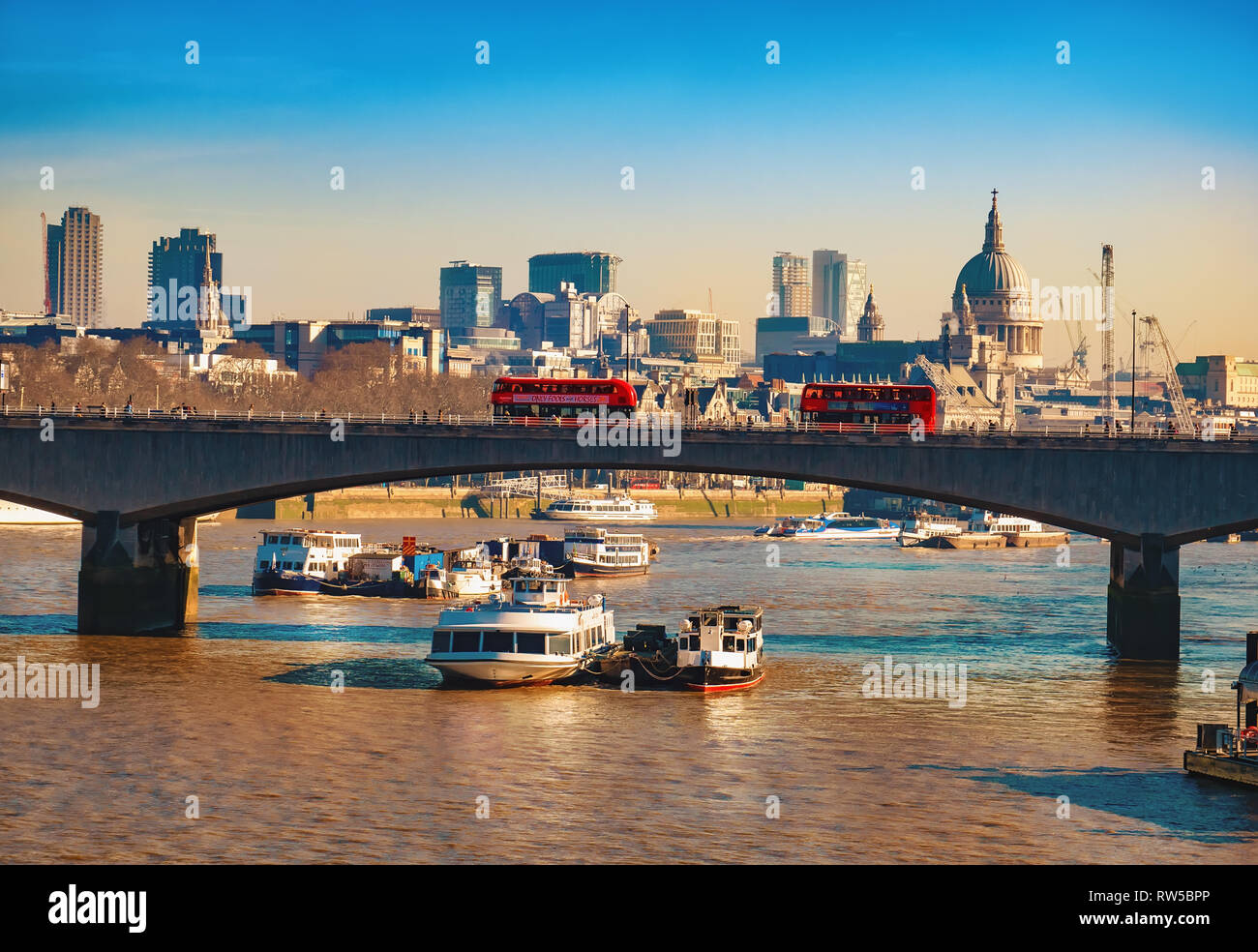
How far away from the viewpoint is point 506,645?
64938 millimetres

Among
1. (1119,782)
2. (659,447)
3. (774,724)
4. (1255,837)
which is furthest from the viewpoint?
(659,447)

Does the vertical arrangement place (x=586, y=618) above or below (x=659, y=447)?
below

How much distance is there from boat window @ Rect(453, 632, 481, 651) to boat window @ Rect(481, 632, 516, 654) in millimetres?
276

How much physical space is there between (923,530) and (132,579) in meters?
106

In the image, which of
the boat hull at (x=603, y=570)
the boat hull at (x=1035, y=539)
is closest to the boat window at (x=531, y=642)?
the boat hull at (x=603, y=570)

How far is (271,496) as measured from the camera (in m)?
78.4

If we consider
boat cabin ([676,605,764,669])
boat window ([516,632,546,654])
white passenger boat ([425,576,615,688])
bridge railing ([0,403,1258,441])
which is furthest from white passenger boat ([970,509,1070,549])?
boat window ([516,632,546,654])

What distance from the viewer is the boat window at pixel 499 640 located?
6494cm

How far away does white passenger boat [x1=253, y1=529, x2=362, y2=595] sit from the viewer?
9781 centimetres

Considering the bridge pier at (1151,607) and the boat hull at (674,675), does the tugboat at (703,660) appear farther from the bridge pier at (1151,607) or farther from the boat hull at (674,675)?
the bridge pier at (1151,607)

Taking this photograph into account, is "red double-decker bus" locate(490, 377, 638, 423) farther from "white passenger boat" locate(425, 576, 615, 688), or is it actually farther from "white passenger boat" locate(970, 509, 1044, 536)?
"white passenger boat" locate(970, 509, 1044, 536)
